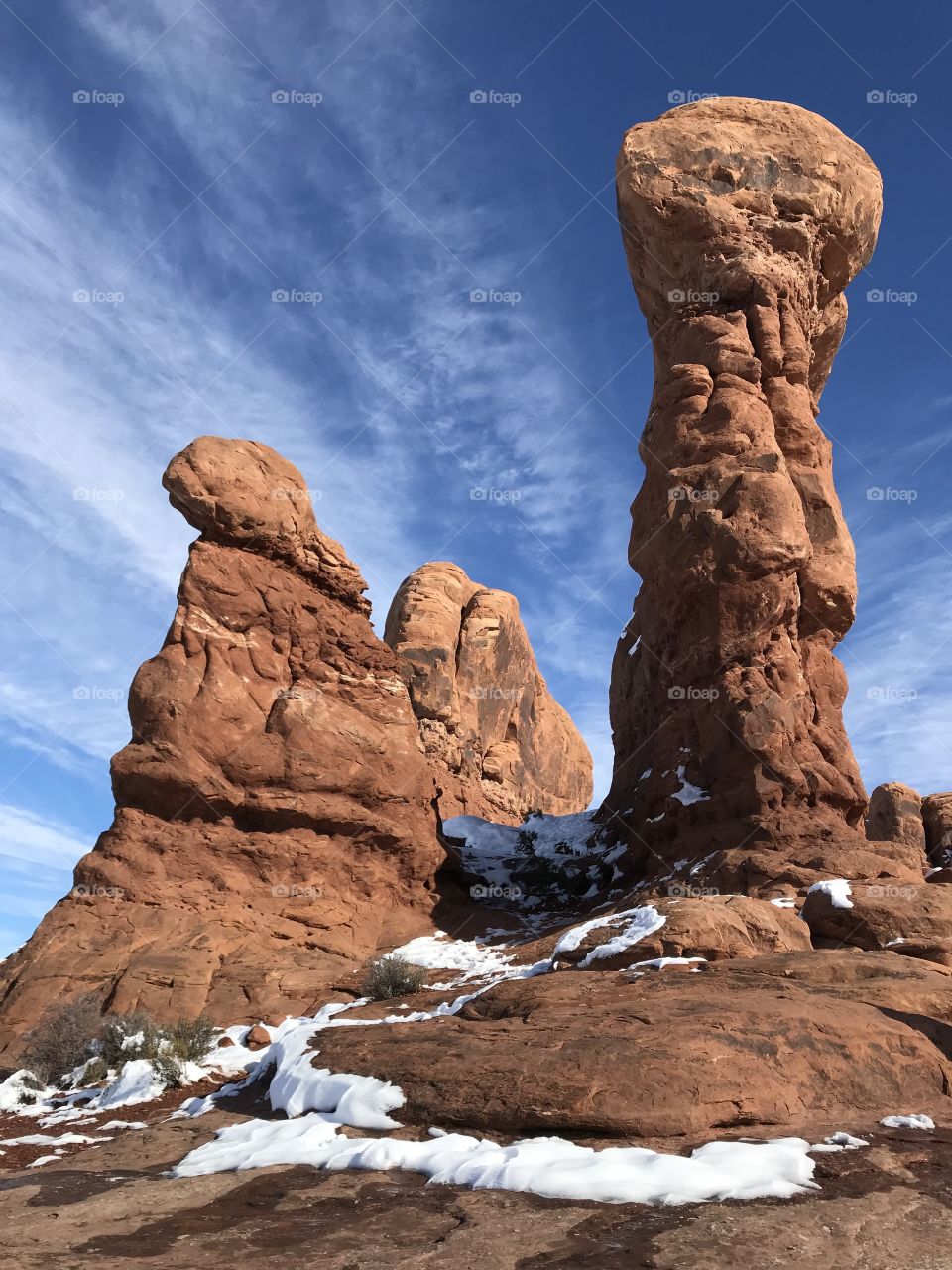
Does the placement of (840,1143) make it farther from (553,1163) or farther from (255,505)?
(255,505)

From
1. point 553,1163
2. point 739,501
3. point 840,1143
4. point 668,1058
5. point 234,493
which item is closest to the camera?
point 553,1163

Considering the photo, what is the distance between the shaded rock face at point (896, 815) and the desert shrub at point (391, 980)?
24.0 meters

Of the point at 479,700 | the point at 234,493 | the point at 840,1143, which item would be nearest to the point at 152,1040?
the point at 840,1143

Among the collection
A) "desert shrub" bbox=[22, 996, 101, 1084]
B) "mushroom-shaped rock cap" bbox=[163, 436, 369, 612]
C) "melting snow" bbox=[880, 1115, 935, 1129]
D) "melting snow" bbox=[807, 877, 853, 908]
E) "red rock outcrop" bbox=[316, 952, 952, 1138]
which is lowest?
"desert shrub" bbox=[22, 996, 101, 1084]

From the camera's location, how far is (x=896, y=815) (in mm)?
34562

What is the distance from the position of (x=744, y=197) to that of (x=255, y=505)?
14.8 meters

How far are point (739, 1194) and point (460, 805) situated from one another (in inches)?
1182

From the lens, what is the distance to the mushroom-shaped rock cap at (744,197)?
75.6 ft

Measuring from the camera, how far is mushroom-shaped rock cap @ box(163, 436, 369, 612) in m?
20.3

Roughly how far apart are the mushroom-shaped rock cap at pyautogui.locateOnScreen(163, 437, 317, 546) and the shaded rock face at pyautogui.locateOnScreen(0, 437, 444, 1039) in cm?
4

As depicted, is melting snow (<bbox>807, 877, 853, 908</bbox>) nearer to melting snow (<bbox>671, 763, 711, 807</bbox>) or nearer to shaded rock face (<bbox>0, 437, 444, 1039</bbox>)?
melting snow (<bbox>671, 763, 711, 807</bbox>)

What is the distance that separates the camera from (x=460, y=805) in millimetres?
35562

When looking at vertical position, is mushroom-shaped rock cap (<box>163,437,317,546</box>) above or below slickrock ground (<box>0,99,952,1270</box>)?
above

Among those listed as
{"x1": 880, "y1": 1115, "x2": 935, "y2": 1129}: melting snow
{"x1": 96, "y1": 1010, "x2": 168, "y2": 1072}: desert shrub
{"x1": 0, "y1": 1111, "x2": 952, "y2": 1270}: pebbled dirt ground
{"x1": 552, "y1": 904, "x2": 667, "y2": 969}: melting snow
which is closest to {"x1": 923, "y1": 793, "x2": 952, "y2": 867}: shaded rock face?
{"x1": 552, "y1": 904, "x2": 667, "y2": 969}: melting snow
